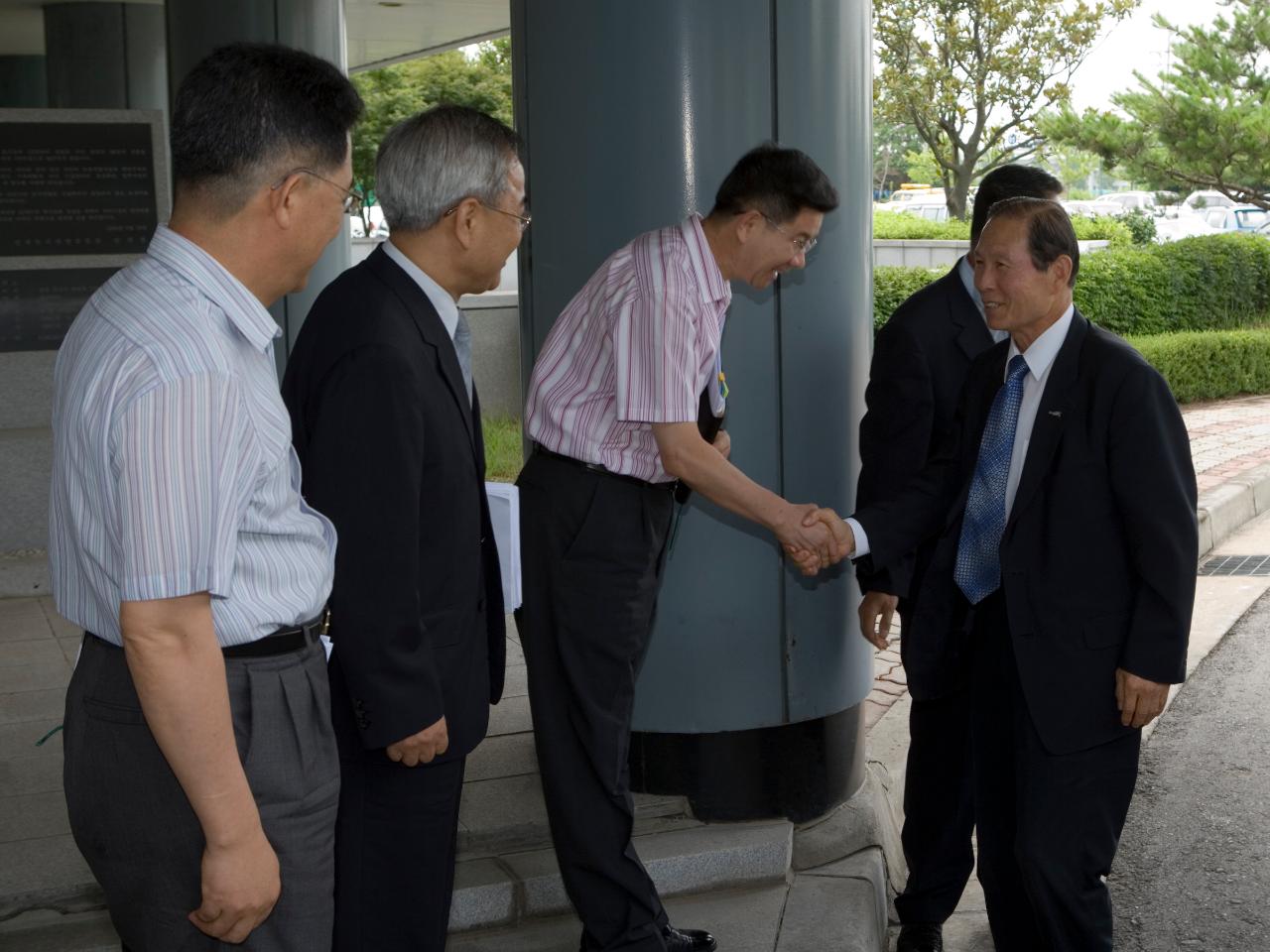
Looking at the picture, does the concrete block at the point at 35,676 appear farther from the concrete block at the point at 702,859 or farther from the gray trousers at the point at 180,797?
the gray trousers at the point at 180,797

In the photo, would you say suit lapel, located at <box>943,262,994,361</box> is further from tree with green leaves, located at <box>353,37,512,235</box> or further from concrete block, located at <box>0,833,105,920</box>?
tree with green leaves, located at <box>353,37,512,235</box>

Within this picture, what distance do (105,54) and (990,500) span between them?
1008 cm

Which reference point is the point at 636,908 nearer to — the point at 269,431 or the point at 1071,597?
the point at 1071,597

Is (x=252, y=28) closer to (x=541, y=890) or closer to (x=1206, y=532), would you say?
(x=541, y=890)

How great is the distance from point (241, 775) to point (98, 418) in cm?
50

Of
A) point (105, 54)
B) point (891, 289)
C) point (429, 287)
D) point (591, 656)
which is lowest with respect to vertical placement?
point (591, 656)

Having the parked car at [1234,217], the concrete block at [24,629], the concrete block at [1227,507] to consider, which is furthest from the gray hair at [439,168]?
the parked car at [1234,217]

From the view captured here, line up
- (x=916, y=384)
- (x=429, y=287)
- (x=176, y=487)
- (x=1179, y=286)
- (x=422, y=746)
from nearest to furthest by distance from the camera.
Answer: (x=176, y=487), (x=422, y=746), (x=429, y=287), (x=916, y=384), (x=1179, y=286)

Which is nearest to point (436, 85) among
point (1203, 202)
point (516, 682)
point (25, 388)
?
point (1203, 202)

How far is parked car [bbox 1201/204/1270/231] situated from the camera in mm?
40312

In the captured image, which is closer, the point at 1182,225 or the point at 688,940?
the point at 688,940

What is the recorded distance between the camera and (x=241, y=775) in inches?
77.4

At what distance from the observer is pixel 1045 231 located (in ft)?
11.2

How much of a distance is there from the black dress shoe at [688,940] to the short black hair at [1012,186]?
1986 millimetres
